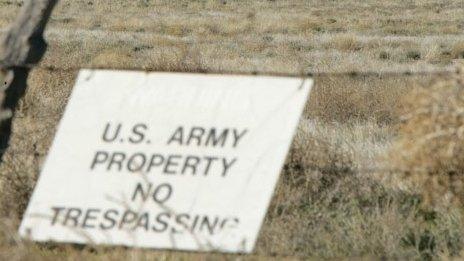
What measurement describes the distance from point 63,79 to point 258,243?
8.94m

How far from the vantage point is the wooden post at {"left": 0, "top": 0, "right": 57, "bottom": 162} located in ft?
22.4

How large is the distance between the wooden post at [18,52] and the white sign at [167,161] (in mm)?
483

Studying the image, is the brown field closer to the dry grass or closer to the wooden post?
the dry grass

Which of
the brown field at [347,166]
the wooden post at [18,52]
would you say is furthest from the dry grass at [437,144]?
the wooden post at [18,52]

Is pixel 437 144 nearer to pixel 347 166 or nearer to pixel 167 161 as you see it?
pixel 347 166

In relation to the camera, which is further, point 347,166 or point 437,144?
point 347,166

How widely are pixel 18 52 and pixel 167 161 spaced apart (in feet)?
4.07

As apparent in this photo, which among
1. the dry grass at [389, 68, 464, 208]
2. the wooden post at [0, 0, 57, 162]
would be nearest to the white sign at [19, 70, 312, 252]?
the wooden post at [0, 0, 57, 162]

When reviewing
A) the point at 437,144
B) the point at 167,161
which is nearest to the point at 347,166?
the point at 437,144

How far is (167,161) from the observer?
6152 millimetres

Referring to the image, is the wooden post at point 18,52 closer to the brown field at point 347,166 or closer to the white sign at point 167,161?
the brown field at point 347,166

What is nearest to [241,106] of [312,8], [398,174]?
[398,174]

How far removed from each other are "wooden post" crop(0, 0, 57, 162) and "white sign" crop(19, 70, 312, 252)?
48 centimetres

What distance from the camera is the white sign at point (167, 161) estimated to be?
5.96 meters
